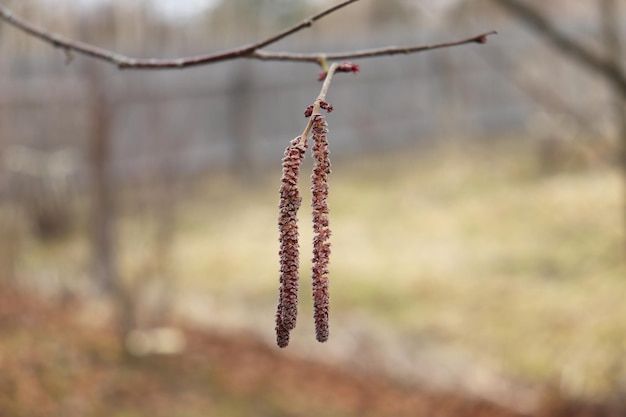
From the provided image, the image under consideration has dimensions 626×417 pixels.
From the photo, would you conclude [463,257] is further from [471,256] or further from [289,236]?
[289,236]

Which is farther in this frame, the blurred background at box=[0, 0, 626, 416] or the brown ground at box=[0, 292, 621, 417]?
the blurred background at box=[0, 0, 626, 416]

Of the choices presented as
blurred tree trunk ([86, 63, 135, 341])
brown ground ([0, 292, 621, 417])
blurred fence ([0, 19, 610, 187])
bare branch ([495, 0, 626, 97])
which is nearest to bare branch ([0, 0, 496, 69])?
bare branch ([495, 0, 626, 97])

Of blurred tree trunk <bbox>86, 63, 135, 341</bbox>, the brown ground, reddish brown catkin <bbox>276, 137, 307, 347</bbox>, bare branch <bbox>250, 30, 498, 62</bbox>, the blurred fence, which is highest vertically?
the blurred fence

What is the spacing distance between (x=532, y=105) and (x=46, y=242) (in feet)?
28.1

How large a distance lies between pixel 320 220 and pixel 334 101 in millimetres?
13059

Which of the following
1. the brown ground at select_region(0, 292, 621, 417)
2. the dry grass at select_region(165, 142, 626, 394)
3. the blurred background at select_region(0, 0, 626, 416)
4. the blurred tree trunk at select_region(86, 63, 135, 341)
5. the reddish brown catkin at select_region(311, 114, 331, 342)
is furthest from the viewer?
the blurred tree trunk at select_region(86, 63, 135, 341)

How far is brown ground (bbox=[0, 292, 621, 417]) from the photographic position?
4.27 m

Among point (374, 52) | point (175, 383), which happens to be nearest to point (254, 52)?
point (374, 52)

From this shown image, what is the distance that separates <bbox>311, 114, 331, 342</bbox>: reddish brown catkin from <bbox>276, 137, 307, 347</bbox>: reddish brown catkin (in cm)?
2

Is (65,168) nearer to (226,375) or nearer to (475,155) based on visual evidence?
(226,375)

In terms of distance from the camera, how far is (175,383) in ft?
16.4

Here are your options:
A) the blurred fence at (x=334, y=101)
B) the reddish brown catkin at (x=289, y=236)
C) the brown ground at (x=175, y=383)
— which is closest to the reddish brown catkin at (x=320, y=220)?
the reddish brown catkin at (x=289, y=236)

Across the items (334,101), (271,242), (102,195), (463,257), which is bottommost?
(463,257)

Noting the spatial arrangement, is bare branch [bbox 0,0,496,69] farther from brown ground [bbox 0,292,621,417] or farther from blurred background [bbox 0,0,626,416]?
brown ground [bbox 0,292,621,417]
